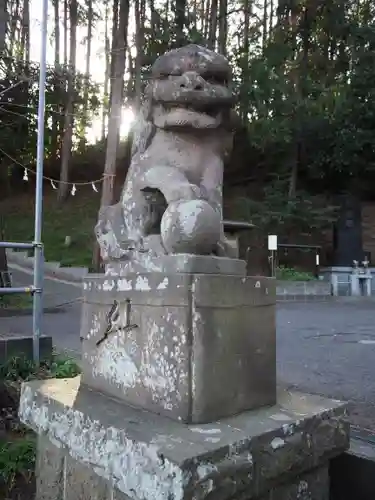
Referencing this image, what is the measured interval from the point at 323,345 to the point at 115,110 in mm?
8412

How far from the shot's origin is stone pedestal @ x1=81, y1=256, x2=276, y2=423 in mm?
1648

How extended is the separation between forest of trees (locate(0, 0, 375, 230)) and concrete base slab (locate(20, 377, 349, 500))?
33.1 feet

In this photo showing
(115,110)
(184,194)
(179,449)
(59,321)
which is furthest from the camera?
(115,110)

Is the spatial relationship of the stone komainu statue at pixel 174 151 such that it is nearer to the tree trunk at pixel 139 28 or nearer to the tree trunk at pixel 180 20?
the tree trunk at pixel 139 28

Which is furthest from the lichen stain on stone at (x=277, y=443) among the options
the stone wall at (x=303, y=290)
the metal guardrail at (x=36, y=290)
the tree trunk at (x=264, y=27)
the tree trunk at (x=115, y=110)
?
the tree trunk at (x=264, y=27)

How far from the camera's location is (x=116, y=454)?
1544 mm

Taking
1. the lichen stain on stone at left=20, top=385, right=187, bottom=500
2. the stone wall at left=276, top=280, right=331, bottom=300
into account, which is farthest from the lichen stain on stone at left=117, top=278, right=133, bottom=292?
the stone wall at left=276, top=280, right=331, bottom=300

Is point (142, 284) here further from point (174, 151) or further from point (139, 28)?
point (139, 28)

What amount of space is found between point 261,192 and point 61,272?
26.8 ft

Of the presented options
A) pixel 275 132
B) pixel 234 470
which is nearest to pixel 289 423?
pixel 234 470

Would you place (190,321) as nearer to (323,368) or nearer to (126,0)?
(323,368)

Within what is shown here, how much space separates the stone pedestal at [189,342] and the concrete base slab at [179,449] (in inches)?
2.6

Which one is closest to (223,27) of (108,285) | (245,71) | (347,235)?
(245,71)

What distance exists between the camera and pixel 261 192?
58.4ft
